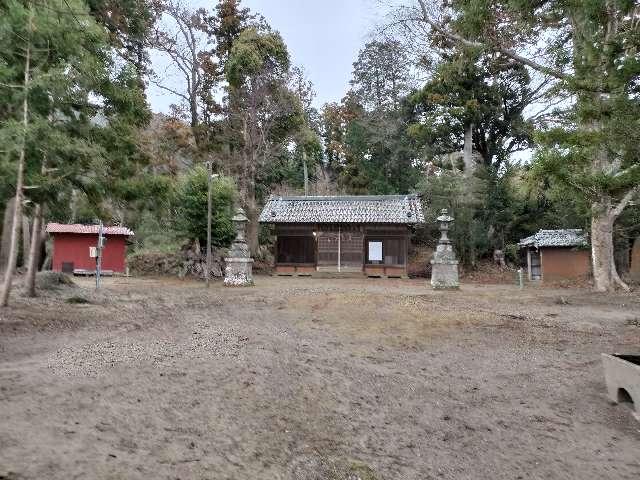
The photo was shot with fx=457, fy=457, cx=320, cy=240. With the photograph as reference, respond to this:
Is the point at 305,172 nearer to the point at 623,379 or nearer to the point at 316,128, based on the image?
the point at 316,128

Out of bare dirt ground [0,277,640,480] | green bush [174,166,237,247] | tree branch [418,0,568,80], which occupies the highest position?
tree branch [418,0,568,80]

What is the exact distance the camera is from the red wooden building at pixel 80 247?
2042 cm

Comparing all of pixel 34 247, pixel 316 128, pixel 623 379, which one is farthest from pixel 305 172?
pixel 623 379

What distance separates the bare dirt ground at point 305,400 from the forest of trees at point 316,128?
2763 mm

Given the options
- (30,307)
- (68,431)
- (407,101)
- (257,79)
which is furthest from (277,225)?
(68,431)

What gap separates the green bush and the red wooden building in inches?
116

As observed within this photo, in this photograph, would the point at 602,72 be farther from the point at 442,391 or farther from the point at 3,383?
the point at 3,383

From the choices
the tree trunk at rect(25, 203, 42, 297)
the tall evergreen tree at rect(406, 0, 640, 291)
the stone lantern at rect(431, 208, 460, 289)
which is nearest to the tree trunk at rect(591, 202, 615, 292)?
the stone lantern at rect(431, 208, 460, 289)

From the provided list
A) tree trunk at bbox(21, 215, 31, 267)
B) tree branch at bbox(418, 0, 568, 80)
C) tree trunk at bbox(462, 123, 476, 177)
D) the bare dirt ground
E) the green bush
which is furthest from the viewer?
tree trunk at bbox(462, 123, 476, 177)

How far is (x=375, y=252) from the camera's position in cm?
2328

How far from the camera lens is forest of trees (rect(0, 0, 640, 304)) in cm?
691

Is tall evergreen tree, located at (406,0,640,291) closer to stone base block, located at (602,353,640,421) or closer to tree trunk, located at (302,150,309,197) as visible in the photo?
stone base block, located at (602,353,640,421)

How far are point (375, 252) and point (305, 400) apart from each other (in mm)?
19268

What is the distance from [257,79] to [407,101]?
9.40 metres
